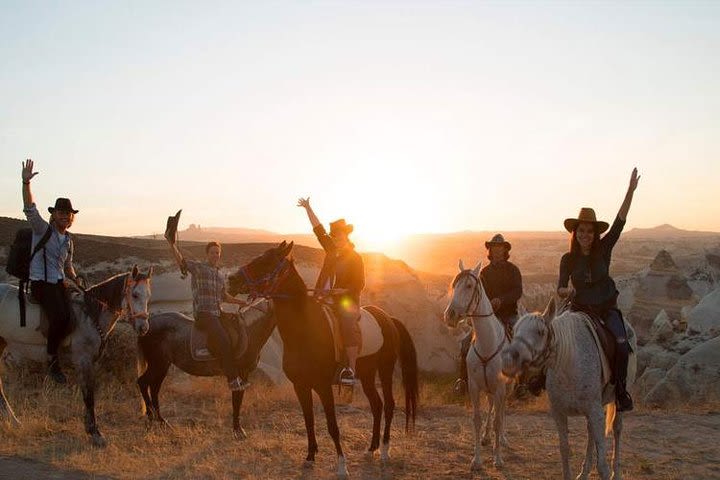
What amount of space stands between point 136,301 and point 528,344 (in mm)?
6097

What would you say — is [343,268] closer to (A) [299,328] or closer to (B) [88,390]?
(A) [299,328]

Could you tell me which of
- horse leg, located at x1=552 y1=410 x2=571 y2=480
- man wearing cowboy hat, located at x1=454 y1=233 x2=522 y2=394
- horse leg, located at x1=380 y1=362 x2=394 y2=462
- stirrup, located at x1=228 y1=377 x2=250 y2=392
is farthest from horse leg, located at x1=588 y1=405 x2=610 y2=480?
stirrup, located at x1=228 y1=377 x2=250 y2=392

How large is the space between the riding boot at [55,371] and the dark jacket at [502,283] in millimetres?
6355

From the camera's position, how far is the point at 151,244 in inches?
1070

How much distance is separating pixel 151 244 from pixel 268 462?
19.7 m

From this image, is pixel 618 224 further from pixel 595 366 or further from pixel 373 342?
pixel 373 342

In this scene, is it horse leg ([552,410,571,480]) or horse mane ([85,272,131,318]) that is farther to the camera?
horse mane ([85,272,131,318])

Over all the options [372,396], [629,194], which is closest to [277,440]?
[372,396]

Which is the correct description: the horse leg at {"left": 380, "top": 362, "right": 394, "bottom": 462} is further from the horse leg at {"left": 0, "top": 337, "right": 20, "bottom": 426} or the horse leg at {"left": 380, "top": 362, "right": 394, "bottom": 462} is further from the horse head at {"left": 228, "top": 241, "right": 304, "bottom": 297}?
the horse leg at {"left": 0, "top": 337, "right": 20, "bottom": 426}

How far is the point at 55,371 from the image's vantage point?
31.3 ft

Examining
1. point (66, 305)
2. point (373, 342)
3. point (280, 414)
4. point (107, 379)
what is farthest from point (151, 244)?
point (373, 342)

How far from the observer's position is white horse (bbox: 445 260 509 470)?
28.4 ft

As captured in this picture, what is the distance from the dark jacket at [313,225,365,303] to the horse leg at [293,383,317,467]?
1366 millimetres

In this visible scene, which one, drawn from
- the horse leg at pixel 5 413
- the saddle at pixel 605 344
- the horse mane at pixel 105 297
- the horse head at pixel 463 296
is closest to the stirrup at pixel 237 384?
the horse mane at pixel 105 297
